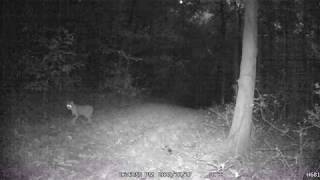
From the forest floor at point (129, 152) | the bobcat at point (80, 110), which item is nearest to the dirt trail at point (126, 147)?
the forest floor at point (129, 152)

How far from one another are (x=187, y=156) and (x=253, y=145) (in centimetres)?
259

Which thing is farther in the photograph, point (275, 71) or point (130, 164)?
point (275, 71)

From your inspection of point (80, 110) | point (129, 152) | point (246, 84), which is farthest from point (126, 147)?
point (246, 84)

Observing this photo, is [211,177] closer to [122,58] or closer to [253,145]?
[253,145]

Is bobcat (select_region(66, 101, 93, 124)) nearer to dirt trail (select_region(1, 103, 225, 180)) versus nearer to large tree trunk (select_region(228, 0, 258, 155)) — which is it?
dirt trail (select_region(1, 103, 225, 180))

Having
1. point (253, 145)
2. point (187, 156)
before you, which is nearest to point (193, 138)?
point (187, 156)

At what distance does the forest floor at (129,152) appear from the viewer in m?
10.0

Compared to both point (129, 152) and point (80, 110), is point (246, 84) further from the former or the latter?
point (80, 110)

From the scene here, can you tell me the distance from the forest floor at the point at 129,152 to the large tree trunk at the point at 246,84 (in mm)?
548

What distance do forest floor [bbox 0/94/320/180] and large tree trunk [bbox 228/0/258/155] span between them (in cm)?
55

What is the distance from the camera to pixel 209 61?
24.2m

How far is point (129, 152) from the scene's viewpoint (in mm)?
11648

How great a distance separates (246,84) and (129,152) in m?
4.66

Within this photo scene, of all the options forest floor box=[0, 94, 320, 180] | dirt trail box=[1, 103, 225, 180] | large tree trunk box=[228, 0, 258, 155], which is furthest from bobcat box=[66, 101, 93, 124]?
large tree trunk box=[228, 0, 258, 155]
